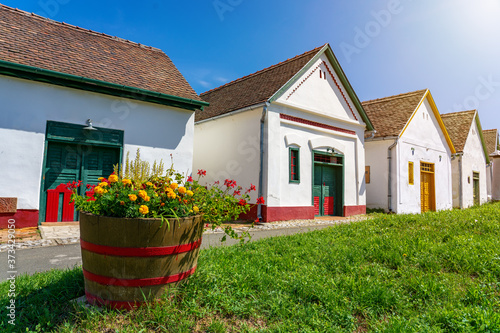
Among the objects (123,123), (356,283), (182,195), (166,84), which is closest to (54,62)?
(123,123)

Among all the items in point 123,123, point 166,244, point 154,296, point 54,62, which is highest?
point 54,62

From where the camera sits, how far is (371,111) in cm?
1808

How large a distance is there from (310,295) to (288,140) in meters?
8.50

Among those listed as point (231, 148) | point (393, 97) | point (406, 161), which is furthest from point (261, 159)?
point (393, 97)

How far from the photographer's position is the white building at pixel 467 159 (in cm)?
2016

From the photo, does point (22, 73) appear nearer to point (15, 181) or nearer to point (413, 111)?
point (15, 181)

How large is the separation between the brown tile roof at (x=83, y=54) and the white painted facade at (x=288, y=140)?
2.57 m

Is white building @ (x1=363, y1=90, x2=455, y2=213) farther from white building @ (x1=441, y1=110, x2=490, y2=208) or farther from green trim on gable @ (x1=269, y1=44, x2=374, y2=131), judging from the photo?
green trim on gable @ (x1=269, y1=44, x2=374, y2=131)

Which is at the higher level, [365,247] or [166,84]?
[166,84]

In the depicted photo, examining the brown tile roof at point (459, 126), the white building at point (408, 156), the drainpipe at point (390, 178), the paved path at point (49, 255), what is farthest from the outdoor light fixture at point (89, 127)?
the brown tile roof at point (459, 126)

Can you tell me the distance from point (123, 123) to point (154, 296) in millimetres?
7361

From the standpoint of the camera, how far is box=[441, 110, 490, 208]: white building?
66.1ft

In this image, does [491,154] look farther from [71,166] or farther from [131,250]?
[131,250]

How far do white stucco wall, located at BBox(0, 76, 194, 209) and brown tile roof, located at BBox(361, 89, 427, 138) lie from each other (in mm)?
10900
